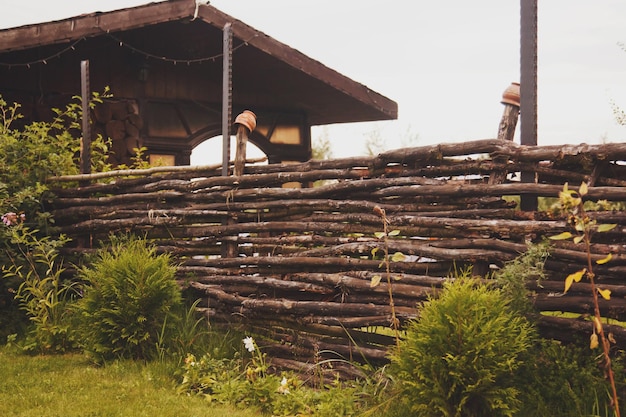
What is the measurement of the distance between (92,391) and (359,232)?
2030mm

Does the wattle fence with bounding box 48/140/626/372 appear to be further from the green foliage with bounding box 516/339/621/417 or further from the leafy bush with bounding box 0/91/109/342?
the leafy bush with bounding box 0/91/109/342

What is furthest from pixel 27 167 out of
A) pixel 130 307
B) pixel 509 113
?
pixel 509 113

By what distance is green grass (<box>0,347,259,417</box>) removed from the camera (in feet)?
14.0

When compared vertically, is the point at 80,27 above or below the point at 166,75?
above

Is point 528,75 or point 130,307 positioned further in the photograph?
point 130,307

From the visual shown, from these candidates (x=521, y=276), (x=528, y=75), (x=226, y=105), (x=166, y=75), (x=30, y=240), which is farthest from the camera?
(x=166, y=75)

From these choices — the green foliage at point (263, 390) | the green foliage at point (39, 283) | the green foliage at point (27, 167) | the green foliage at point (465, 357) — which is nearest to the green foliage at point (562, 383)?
the green foliage at point (465, 357)

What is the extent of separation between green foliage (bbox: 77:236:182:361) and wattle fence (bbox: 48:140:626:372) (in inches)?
17.0

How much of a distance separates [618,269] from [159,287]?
308 centimetres

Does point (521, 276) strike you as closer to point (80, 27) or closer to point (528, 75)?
point (528, 75)

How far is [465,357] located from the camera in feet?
11.6

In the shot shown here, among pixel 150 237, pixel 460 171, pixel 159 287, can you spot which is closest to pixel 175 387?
pixel 159 287

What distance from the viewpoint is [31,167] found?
6.95 meters

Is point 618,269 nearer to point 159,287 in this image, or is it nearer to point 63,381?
point 159,287
